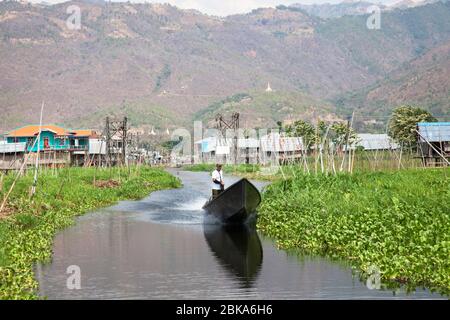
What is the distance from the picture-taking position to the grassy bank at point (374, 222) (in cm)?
1107

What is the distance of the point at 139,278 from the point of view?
12.1 m

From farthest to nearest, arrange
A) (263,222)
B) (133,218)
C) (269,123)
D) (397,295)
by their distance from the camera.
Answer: (269,123) < (133,218) < (263,222) < (397,295)

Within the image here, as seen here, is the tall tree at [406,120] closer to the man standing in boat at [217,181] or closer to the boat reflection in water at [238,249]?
the man standing in boat at [217,181]

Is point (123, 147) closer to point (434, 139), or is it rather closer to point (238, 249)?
point (434, 139)

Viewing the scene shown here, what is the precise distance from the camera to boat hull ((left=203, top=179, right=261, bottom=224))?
17.6 m

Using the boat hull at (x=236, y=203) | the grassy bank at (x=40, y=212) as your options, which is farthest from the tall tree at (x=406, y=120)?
the boat hull at (x=236, y=203)

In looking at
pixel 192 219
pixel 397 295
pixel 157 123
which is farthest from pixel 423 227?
pixel 157 123

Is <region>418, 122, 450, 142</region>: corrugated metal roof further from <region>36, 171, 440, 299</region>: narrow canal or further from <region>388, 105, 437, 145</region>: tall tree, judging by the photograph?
<region>36, 171, 440, 299</region>: narrow canal

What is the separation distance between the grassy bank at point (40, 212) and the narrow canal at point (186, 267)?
0.46m

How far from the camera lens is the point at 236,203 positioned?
18125 millimetres
